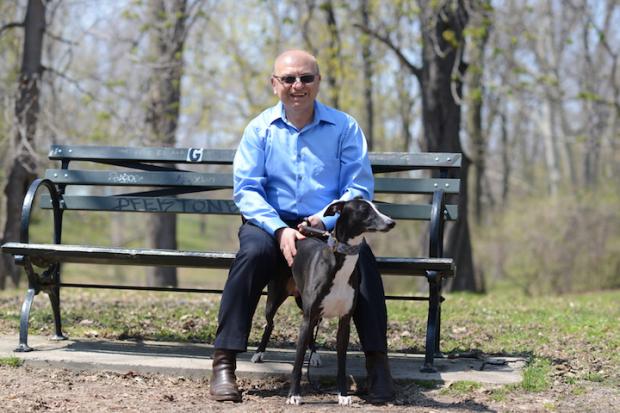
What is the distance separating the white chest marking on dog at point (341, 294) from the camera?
414cm

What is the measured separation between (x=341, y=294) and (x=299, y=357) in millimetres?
357

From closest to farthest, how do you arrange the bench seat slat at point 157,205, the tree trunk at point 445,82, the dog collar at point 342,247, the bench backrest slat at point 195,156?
the dog collar at point 342,247
the bench backrest slat at point 195,156
the bench seat slat at point 157,205
the tree trunk at point 445,82

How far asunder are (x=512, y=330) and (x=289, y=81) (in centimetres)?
272

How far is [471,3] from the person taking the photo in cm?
1212

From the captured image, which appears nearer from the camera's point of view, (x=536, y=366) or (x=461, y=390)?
(x=461, y=390)

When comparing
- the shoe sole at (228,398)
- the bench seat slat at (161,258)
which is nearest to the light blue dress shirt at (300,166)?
the bench seat slat at (161,258)

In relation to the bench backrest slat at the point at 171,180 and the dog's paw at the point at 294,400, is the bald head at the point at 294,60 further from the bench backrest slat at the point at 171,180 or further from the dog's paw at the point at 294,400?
the dog's paw at the point at 294,400

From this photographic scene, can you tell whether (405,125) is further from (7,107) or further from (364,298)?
(364,298)

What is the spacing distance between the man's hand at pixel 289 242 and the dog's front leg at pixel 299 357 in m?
0.36

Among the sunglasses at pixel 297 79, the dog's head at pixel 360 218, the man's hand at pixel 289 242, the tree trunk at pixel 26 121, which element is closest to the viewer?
the dog's head at pixel 360 218

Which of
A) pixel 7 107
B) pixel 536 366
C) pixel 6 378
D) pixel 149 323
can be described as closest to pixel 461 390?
pixel 536 366

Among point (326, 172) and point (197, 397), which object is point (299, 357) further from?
point (326, 172)

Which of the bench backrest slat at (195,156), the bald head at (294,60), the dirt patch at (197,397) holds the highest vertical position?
the bald head at (294,60)

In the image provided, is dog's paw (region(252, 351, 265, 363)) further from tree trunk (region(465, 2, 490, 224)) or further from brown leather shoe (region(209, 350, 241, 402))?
tree trunk (region(465, 2, 490, 224))
